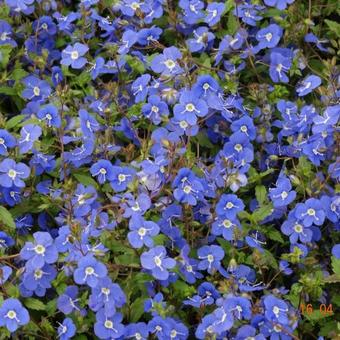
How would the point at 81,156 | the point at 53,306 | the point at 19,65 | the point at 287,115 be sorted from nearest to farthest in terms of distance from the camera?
the point at 53,306 → the point at 81,156 → the point at 287,115 → the point at 19,65

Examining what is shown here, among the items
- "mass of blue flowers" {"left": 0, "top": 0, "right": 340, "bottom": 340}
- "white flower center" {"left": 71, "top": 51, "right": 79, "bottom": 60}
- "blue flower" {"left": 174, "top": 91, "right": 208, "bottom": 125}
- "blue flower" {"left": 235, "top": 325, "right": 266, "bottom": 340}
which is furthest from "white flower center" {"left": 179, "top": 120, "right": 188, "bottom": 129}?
"blue flower" {"left": 235, "top": 325, "right": 266, "bottom": 340}

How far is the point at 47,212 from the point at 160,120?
669mm

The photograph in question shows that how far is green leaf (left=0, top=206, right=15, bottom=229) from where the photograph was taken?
366cm

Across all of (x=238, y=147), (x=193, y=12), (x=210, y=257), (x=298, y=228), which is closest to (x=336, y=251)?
(x=298, y=228)

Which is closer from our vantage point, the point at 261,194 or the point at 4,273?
the point at 4,273

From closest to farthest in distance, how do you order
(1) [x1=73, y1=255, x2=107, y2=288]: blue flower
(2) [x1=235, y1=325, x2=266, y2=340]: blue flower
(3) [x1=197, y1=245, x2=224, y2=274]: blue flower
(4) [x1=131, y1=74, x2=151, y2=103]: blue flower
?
(1) [x1=73, y1=255, x2=107, y2=288]: blue flower, (2) [x1=235, y1=325, x2=266, y2=340]: blue flower, (3) [x1=197, y1=245, x2=224, y2=274]: blue flower, (4) [x1=131, y1=74, x2=151, y2=103]: blue flower

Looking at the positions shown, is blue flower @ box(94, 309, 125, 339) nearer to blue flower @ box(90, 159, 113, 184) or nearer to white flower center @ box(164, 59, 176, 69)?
blue flower @ box(90, 159, 113, 184)

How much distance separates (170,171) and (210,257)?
40 centimetres

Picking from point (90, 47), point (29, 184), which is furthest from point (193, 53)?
point (29, 184)

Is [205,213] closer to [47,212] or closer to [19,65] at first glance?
[47,212]

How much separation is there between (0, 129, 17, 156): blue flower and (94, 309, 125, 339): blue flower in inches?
35.6

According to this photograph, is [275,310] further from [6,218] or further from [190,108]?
[6,218]

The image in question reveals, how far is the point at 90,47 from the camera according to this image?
182 inches

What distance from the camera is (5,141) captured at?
3.83 meters
